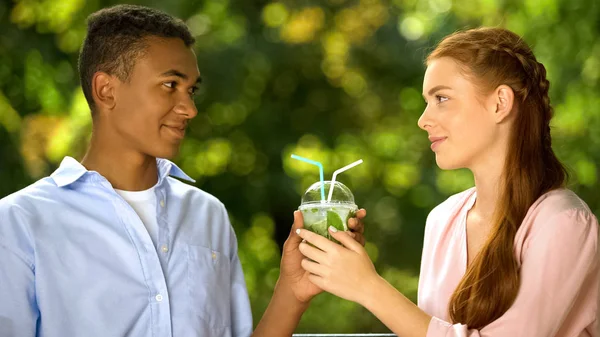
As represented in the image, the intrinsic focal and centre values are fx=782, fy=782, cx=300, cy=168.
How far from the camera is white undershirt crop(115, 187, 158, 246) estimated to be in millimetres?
2070

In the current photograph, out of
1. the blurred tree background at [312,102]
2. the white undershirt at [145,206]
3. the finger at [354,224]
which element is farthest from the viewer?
the blurred tree background at [312,102]

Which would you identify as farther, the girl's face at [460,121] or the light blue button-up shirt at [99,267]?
the girl's face at [460,121]

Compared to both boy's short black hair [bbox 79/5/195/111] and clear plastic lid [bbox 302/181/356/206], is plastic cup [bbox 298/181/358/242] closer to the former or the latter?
clear plastic lid [bbox 302/181/356/206]

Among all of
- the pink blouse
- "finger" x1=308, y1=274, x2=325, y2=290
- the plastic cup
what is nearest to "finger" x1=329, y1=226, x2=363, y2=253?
the plastic cup

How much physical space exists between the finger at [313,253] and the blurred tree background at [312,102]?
3024 millimetres

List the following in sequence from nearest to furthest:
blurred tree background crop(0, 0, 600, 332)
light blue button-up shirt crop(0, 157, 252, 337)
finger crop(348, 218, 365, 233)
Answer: light blue button-up shirt crop(0, 157, 252, 337) < finger crop(348, 218, 365, 233) < blurred tree background crop(0, 0, 600, 332)

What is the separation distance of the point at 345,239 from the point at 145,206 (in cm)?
56

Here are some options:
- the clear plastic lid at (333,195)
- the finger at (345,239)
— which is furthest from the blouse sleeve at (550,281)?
the clear plastic lid at (333,195)

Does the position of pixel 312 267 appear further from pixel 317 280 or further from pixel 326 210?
pixel 326 210

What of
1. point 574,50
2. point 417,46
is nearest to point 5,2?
point 417,46

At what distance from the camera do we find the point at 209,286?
2070mm

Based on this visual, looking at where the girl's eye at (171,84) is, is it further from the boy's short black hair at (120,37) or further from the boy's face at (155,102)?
the boy's short black hair at (120,37)

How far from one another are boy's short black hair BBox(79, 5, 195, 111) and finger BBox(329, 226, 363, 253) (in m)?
0.71

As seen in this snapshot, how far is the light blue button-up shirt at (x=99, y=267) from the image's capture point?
1.83m
